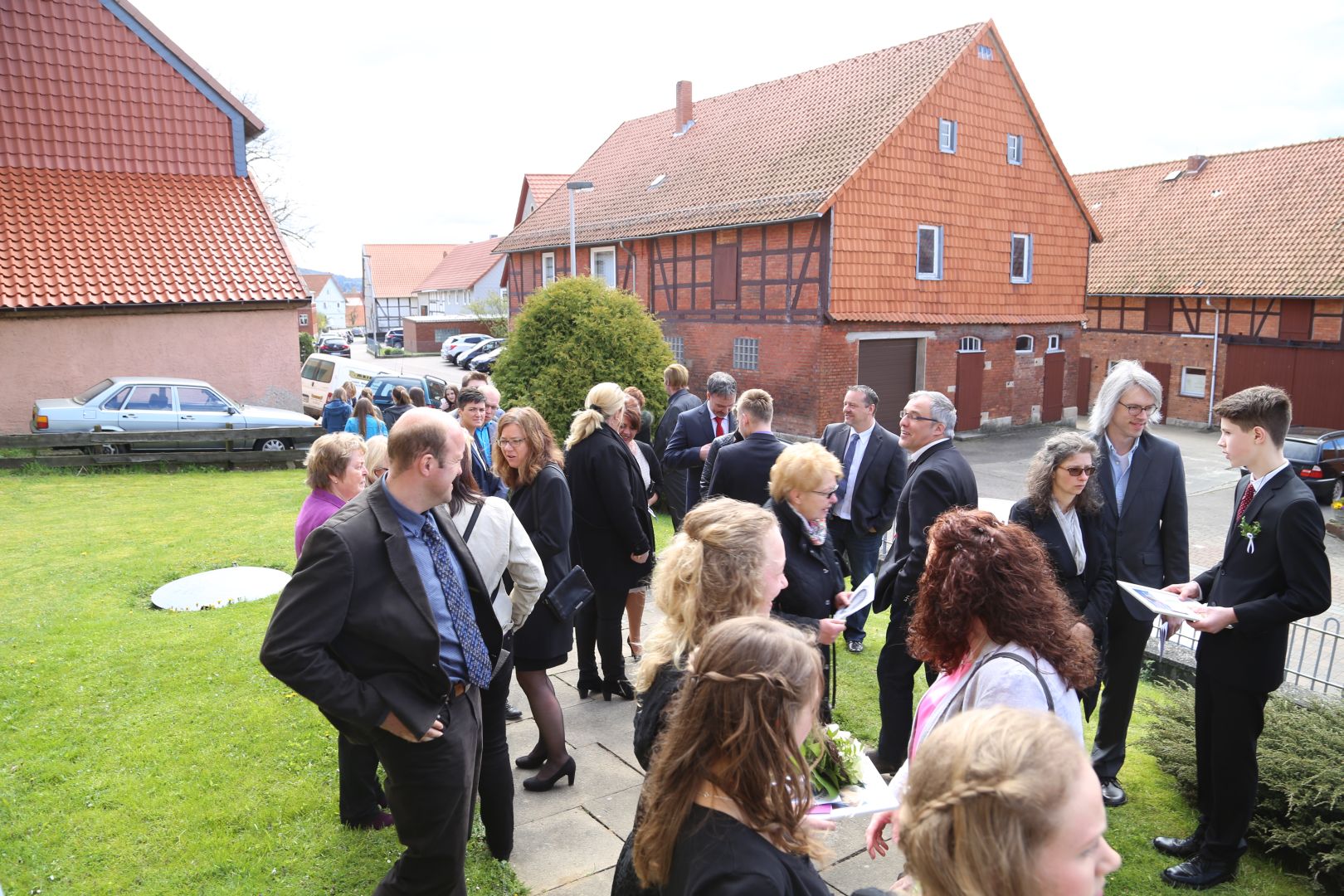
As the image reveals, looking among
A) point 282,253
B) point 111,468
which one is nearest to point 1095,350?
point 282,253

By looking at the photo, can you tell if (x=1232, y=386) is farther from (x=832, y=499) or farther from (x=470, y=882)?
(x=470, y=882)

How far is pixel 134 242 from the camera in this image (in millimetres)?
16766

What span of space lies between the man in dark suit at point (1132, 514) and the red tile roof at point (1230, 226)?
971 inches

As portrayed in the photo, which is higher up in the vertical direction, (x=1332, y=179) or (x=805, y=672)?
(x=1332, y=179)

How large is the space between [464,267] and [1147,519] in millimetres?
66241

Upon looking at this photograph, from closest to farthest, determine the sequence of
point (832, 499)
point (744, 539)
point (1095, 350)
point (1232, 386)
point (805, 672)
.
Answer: point (805, 672)
point (744, 539)
point (832, 499)
point (1232, 386)
point (1095, 350)

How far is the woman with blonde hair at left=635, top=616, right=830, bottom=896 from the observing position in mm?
1873

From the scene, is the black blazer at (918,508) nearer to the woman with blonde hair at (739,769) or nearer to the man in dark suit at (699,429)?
the woman with blonde hair at (739,769)

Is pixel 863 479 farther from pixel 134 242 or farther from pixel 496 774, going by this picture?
pixel 134 242

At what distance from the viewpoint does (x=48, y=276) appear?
15.6m

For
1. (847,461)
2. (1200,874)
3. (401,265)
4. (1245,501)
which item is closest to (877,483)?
(847,461)

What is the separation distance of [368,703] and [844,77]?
25569 mm

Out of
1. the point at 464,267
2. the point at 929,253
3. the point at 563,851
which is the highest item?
the point at 464,267

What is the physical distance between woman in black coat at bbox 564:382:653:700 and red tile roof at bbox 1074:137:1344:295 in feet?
84.5
